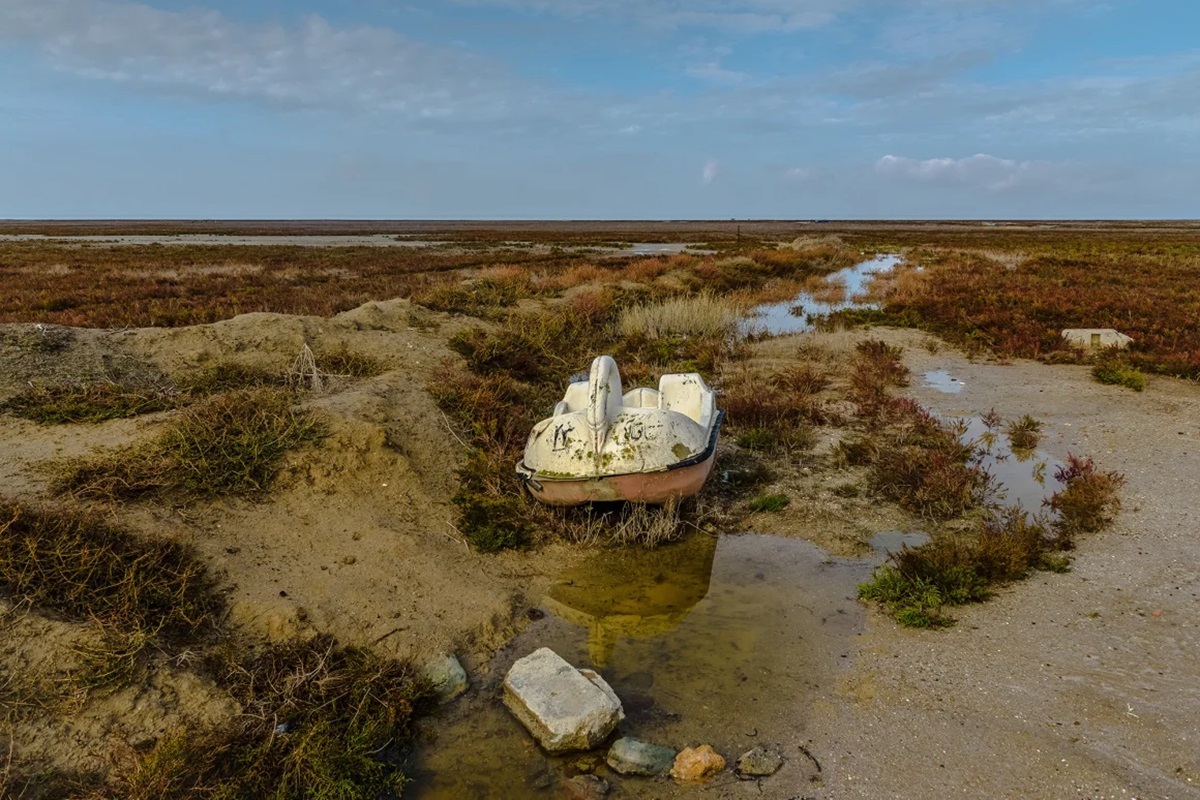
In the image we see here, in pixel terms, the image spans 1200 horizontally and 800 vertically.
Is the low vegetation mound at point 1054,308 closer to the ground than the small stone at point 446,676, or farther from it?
farther from it

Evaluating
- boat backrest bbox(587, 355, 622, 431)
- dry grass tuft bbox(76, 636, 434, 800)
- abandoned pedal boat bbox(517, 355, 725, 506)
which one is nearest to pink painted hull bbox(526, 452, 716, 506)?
abandoned pedal boat bbox(517, 355, 725, 506)

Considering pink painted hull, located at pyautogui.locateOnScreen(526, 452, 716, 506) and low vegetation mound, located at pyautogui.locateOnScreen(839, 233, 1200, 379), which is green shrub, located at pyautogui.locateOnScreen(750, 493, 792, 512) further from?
low vegetation mound, located at pyautogui.locateOnScreen(839, 233, 1200, 379)

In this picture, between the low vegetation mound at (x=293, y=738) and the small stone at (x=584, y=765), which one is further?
the small stone at (x=584, y=765)

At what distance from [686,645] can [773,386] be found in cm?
840

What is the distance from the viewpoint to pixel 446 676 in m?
4.96

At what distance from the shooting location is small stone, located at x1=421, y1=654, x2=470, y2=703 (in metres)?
4.87

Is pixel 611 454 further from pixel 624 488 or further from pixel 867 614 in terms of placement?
pixel 867 614

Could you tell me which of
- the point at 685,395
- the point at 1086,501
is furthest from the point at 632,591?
the point at 1086,501

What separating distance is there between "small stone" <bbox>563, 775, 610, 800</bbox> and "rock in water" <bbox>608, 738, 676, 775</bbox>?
15 centimetres

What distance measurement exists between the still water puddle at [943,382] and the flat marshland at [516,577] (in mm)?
826

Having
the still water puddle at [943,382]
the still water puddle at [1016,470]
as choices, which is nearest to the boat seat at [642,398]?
the still water puddle at [1016,470]

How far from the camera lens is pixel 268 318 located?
11531 mm

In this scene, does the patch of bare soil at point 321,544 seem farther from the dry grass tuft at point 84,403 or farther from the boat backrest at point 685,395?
the boat backrest at point 685,395

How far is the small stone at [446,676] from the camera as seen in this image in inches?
192
